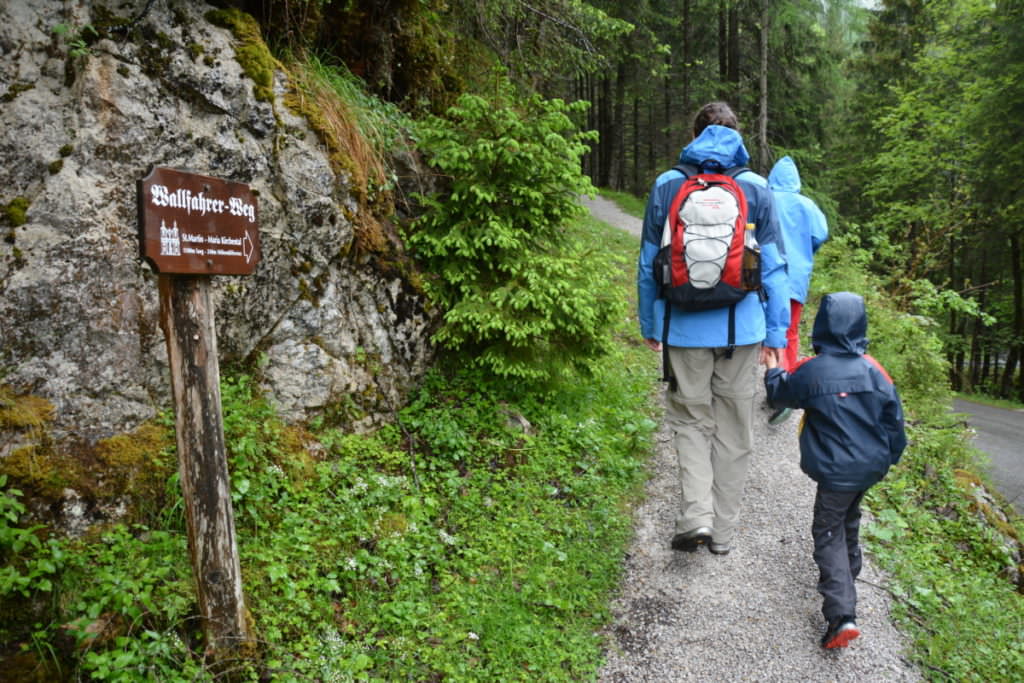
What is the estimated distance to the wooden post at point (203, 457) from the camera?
98.8 inches

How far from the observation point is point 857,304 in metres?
3.22

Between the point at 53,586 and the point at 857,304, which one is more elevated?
the point at 857,304

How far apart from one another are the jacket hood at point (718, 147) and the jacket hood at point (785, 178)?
166 centimetres

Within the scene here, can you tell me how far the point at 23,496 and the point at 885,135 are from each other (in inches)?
976

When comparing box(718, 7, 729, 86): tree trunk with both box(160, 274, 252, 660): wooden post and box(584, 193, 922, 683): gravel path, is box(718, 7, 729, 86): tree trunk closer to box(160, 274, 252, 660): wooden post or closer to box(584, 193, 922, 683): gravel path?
box(584, 193, 922, 683): gravel path

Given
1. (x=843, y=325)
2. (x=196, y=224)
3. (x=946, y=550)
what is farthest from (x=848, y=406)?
(x=196, y=224)

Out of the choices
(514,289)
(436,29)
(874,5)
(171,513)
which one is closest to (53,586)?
(171,513)

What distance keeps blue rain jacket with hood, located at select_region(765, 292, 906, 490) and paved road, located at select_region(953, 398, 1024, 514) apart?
4.33m

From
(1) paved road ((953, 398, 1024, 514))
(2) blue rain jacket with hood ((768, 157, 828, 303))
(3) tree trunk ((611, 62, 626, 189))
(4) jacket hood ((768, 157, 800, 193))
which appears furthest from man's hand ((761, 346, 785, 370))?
(3) tree trunk ((611, 62, 626, 189))

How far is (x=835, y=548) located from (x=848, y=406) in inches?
31.5

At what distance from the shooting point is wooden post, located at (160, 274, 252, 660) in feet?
8.23

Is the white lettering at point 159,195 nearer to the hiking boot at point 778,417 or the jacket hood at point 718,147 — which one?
the jacket hood at point 718,147

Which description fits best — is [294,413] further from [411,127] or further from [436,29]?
[436,29]

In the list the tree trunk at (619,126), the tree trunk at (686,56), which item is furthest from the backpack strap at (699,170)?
the tree trunk at (619,126)
